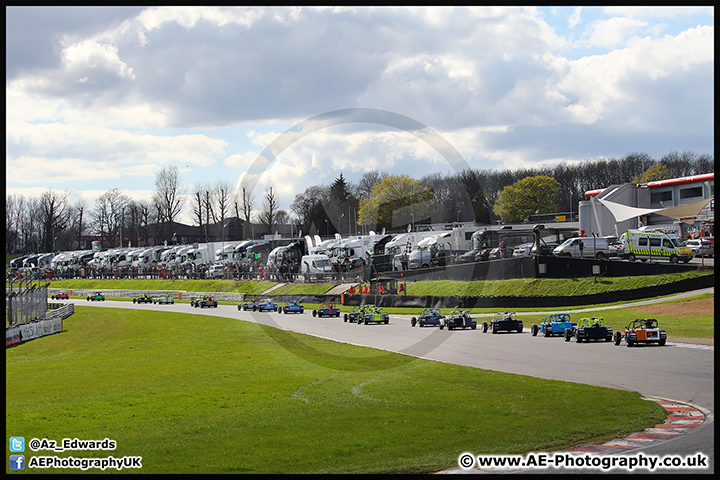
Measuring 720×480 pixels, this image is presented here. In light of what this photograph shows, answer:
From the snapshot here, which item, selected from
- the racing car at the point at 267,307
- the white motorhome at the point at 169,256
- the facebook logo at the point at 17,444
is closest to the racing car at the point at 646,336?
the facebook logo at the point at 17,444

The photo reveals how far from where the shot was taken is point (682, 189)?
2753 inches

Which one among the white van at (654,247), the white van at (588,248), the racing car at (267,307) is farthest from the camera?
the racing car at (267,307)

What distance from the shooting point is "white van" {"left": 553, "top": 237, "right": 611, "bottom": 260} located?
4781 cm

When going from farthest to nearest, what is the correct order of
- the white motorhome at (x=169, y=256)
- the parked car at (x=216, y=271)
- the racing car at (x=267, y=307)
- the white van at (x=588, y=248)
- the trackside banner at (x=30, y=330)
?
the white motorhome at (x=169, y=256) < the parked car at (x=216, y=271) < the racing car at (x=267, y=307) < the white van at (x=588, y=248) < the trackside banner at (x=30, y=330)

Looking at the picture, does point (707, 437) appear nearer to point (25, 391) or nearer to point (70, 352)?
point (25, 391)

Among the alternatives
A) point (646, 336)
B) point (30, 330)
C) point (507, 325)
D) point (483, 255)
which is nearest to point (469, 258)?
point (483, 255)

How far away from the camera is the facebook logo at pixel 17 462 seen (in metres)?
11.4

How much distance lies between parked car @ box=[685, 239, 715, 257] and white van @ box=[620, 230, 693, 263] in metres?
1.36

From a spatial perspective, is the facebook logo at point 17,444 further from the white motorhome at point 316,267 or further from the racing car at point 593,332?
the white motorhome at point 316,267

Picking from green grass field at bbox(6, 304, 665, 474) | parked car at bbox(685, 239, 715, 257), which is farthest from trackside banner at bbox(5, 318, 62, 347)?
parked car at bbox(685, 239, 715, 257)

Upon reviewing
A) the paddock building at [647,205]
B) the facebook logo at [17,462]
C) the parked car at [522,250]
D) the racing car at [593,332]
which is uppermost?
the paddock building at [647,205]

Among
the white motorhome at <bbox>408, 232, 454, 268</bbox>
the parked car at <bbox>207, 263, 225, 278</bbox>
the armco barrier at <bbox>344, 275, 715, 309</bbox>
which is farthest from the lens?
the parked car at <bbox>207, 263, 225, 278</bbox>

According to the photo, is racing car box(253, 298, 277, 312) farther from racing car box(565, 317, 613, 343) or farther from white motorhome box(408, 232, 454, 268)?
racing car box(565, 317, 613, 343)

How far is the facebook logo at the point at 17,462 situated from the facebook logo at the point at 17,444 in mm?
450
